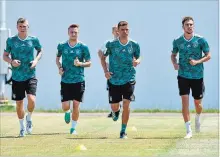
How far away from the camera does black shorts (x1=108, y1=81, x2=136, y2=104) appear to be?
16406mm

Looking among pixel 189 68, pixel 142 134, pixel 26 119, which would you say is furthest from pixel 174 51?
pixel 26 119

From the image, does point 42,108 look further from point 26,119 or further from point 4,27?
point 26,119

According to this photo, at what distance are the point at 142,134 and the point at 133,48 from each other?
1.71 m

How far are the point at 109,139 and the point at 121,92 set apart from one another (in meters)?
1.01

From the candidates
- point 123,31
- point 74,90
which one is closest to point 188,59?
point 123,31

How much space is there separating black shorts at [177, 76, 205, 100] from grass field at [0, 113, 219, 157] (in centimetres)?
74

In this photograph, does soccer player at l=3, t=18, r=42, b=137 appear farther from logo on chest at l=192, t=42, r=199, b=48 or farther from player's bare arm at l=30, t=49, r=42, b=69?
logo on chest at l=192, t=42, r=199, b=48

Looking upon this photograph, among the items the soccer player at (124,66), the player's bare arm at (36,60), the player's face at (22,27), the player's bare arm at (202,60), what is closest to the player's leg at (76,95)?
the player's bare arm at (36,60)

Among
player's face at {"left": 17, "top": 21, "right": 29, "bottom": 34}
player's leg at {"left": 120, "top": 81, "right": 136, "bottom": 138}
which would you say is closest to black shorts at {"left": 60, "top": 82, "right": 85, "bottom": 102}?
player's leg at {"left": 120, "top": 81, "right": 136, "bottom": 138}

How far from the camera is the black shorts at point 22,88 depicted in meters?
17.2

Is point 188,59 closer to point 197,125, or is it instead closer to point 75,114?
point 197,125

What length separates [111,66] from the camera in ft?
54.2

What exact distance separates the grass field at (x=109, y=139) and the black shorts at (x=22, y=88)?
756 millimetres

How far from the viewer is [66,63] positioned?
56.4 feet
